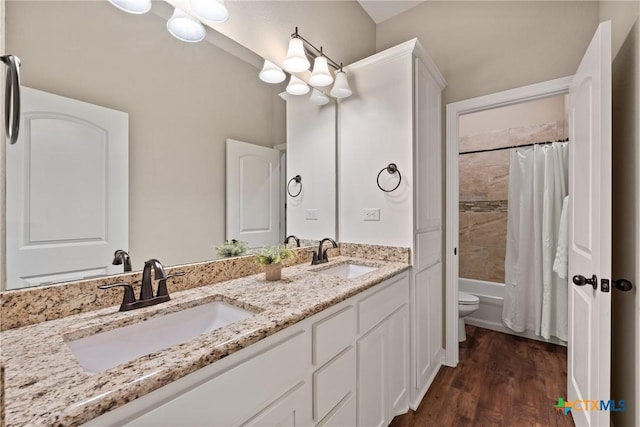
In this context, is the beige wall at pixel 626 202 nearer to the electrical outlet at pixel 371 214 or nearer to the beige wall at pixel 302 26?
the electrical outlet at pixel 371 214

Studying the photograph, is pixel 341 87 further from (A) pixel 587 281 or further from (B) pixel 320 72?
(A) pixel 587 281

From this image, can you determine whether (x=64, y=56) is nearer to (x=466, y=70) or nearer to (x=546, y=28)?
(x=466, y=70)

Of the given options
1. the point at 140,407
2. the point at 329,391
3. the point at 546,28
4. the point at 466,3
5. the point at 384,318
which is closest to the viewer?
the point at 140,407

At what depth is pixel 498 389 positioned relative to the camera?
199 centimetres

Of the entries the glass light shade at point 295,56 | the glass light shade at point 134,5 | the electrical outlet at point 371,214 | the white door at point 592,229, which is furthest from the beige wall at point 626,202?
the glass light shade at point 134,5

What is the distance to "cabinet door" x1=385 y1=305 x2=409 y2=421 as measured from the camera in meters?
1.58

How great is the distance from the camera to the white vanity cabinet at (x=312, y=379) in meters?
0.67

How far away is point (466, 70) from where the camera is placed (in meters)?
2.26

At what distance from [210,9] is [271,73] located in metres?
0.46

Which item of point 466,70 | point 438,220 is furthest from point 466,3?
point 438,220

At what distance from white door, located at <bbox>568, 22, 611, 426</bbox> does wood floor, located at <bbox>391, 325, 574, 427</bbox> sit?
252 mm

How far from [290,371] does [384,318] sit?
0.73 m

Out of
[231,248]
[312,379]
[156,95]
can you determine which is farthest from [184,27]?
[312,379]

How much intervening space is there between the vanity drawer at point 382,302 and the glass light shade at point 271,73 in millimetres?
1310
